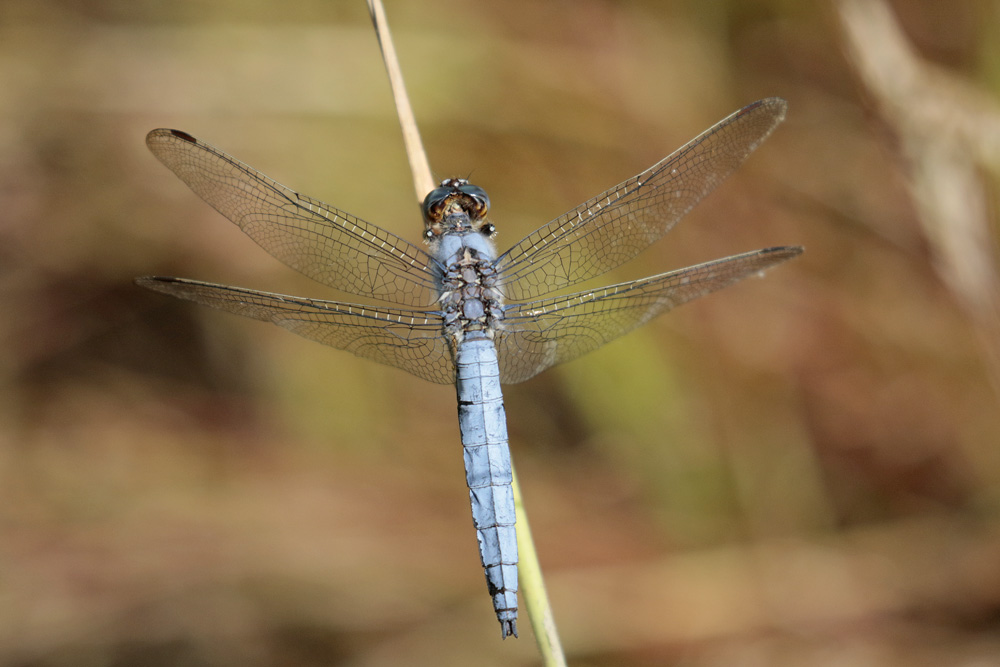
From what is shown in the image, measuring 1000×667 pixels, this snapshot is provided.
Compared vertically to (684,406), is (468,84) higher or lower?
higher

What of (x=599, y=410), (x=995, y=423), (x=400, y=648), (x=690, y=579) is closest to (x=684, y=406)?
(x=599, y=410)

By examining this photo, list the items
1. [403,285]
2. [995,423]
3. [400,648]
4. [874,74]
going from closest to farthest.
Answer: [874,74], [403,285], [400,648], [995,423]

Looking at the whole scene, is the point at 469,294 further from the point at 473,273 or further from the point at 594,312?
the point at 594,312

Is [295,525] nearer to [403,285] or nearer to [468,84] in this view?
[403,285]

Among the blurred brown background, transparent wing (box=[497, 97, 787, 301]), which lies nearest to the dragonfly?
transparent wing (box=[497, 97, 787, 301])

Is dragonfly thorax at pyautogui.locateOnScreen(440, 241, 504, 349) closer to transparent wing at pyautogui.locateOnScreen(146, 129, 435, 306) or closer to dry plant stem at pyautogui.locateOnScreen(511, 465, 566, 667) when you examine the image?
transparent wing at pyautogui.locateOnScreen(146, 129, 435, 306)

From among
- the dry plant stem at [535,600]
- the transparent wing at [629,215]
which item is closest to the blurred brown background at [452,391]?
the transparent wing at [629,215]

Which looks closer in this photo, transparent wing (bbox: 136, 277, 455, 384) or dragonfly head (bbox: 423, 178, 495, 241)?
transparent wing (bbox: 136, 277, 455, 384)

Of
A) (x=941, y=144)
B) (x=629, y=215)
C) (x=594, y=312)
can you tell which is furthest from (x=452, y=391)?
(x=941, y=144)
